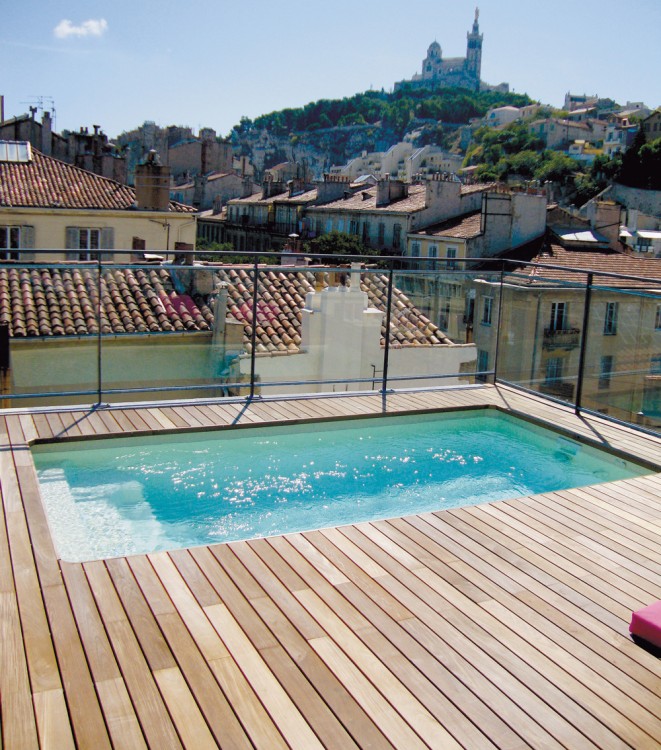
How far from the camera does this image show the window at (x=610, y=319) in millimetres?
7068

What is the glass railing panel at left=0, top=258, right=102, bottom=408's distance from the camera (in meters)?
6.11

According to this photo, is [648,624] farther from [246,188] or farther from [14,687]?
[246,188]

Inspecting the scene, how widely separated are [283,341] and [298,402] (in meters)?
0.91

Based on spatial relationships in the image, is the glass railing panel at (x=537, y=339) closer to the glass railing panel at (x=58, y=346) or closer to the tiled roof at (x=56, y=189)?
the glass railing panel at (x=58, y=346)

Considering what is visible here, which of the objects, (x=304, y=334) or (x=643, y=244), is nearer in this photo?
(x=304, y=334)

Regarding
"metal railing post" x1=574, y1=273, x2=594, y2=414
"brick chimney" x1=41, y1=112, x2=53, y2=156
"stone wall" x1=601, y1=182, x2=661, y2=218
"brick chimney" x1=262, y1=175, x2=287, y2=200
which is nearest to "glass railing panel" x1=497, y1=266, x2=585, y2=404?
"metal railing post" x1=574, y1=273, x2=594, y2=414

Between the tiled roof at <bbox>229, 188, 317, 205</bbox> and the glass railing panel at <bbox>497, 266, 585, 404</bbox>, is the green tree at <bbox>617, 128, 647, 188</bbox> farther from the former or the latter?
the glass railing panel at <bbox>497, 266, 585, 404</bbox>

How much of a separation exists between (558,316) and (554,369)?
483mm

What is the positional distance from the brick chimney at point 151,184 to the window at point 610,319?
17.7 m

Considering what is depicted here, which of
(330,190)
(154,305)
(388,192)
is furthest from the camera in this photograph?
(330,190)

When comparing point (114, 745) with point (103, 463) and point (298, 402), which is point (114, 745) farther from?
point (298, 402)

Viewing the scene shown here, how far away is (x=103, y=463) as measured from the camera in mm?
5301

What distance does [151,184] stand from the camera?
23.1 m

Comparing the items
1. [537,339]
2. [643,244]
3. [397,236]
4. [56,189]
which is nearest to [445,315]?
[537,339]
